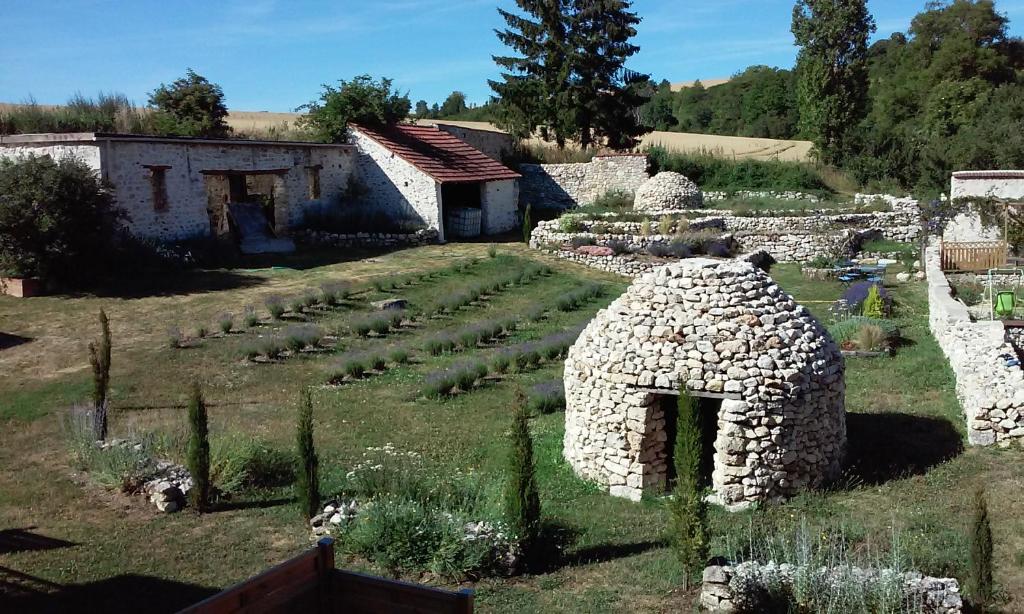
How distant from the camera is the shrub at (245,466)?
1098 centimetres

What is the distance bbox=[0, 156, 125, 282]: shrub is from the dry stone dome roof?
22.0 metres

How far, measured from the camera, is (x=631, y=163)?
39.0m

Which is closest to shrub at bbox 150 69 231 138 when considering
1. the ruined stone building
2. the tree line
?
the ruined stone building

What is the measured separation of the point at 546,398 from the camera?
1468 cm

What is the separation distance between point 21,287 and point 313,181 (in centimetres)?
1263

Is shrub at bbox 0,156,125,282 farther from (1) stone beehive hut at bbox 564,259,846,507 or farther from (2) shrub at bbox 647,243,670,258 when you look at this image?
(2) shrub at bbox 647,243,670,258

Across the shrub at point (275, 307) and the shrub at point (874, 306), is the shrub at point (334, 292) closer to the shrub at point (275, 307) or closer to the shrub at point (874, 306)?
the shrub at point (275, 307)

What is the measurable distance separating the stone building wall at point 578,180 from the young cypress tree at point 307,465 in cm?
2975

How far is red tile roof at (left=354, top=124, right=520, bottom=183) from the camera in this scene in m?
31.5

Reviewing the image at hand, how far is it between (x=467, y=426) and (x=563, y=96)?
1199 inches

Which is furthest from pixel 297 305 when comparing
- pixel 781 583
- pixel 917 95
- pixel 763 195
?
pixel 917 95

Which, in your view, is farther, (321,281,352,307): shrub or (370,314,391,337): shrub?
(321,281,352,307): shrub

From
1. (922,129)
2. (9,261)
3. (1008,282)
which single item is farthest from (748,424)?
(922,129)

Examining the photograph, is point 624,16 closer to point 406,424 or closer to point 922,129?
point 922,129
